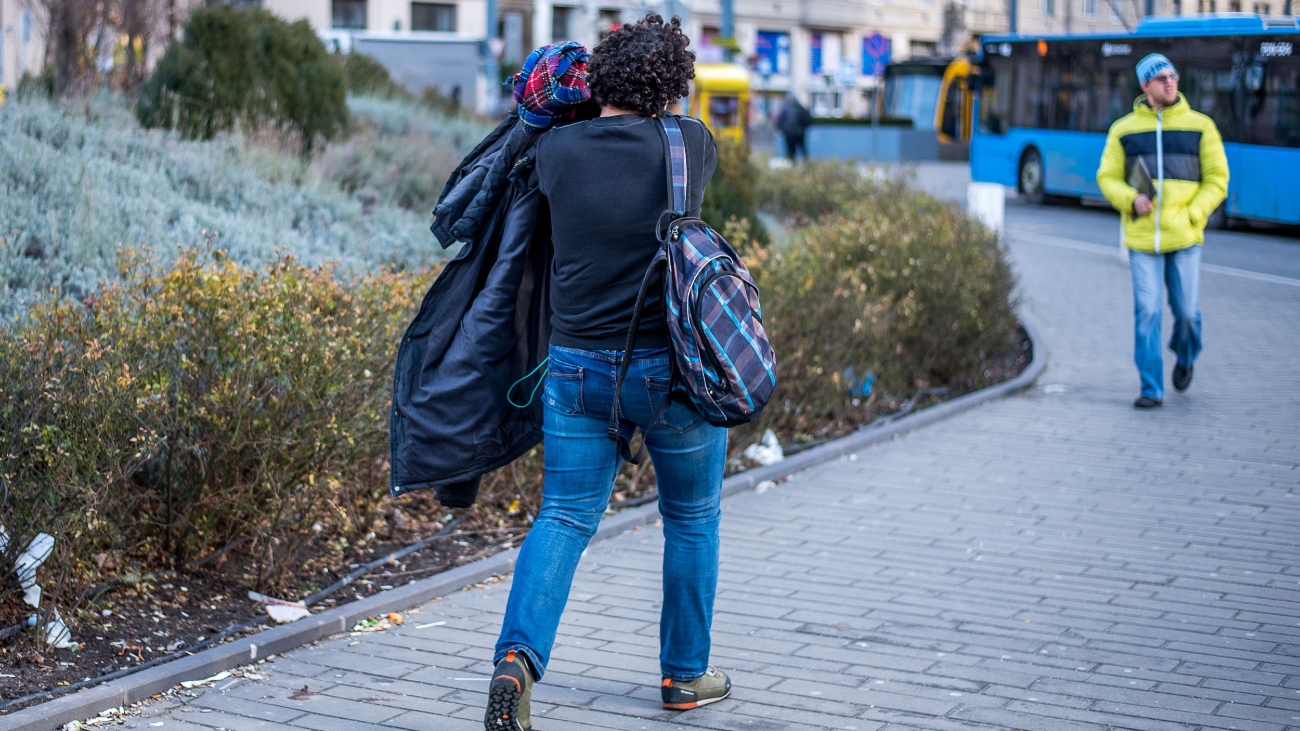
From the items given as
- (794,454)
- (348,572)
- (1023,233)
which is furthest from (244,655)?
(1023,233)

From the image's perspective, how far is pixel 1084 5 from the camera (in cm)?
6669

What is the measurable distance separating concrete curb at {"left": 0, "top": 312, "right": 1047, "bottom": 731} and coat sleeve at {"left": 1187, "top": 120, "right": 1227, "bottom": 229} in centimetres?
237

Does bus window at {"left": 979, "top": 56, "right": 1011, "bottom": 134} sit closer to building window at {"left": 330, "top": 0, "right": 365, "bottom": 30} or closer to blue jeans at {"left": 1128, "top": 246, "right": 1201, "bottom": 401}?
blue jeans at {"left": 1128, "top": 246, "right": 1201, "bottom": 401}

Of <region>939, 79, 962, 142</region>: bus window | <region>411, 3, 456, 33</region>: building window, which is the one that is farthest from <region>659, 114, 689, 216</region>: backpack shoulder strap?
<region>411, 3, 456, 33</region>: building window

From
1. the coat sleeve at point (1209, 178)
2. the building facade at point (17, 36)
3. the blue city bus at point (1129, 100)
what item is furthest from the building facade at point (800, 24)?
the coat sleeve at point (1209, 178)

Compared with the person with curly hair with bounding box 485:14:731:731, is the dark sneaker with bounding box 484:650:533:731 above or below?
below

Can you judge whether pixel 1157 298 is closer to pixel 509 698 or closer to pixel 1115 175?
pixel 1115 175

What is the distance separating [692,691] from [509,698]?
686 millimetres

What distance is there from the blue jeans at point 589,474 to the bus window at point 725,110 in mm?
24660

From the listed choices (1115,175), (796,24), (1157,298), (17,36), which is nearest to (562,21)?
(796,24)

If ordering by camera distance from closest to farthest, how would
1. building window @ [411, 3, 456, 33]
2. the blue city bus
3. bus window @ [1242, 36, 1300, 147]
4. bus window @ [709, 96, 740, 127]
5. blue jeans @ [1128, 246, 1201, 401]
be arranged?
blue jeans @ [1128, 246, 1201, 401] → bus window @ [1242, 36, 1300, 147] → the blue city bus → bus window @ [709, 96, 740, 127] → building window @ [411, 3, 456, 33]

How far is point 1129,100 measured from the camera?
2294cm

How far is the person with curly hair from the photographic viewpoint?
11.5 feet

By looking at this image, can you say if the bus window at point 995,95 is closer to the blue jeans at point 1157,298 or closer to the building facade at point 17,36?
the building facade at point 17,36
